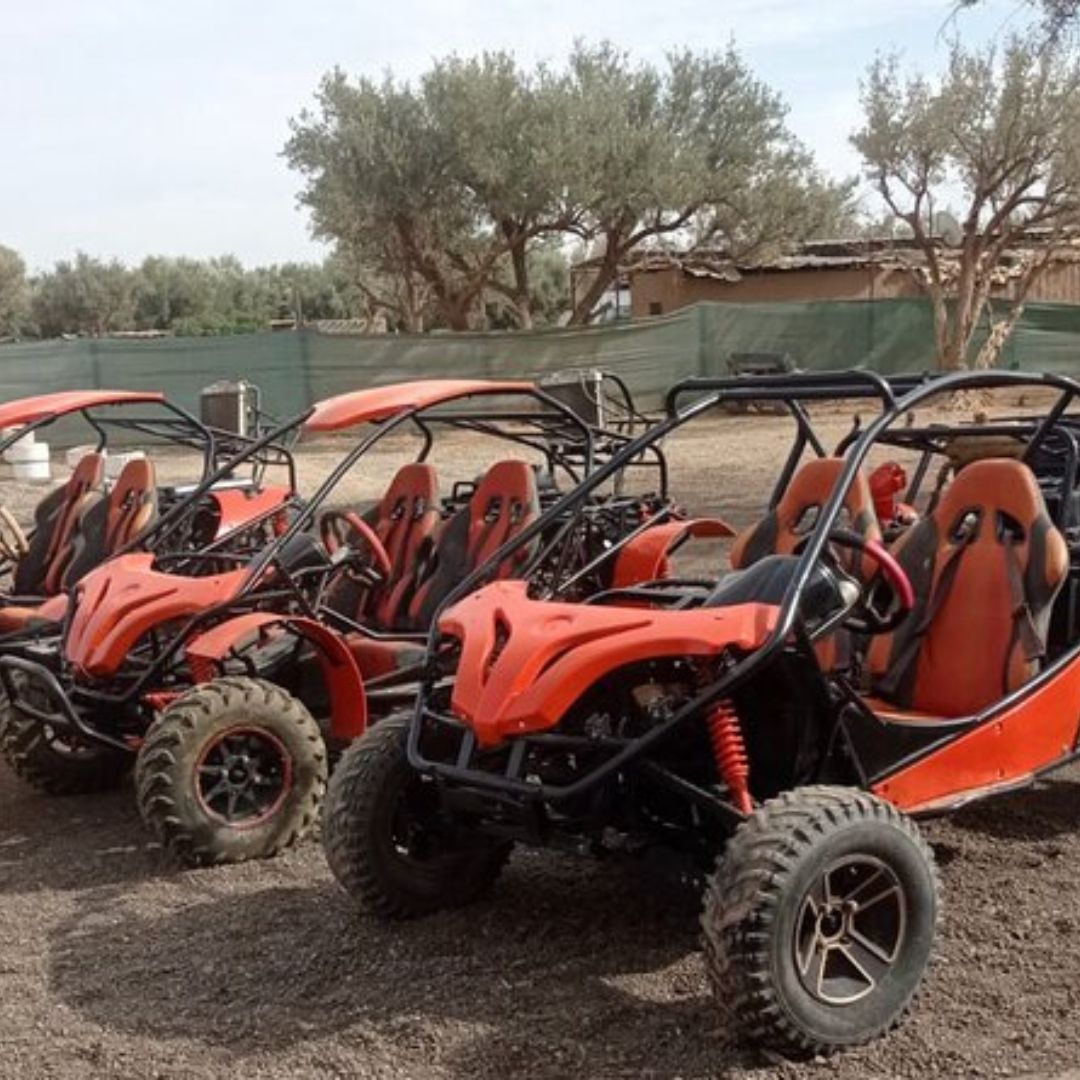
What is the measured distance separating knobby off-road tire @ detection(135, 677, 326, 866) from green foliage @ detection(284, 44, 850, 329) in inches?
862

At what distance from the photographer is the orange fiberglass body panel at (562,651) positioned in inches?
149

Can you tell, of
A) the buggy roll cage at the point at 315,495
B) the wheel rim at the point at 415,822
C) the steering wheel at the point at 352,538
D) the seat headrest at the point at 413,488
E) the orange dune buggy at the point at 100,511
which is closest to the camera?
the wheel rim at the point at 415,822

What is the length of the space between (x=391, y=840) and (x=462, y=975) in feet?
1.44

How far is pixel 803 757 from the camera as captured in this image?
4191mm

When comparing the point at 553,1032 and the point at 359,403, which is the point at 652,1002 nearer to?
the point at 553,1032

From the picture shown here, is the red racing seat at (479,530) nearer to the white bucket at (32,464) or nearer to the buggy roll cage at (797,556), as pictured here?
the buggy roll cage at (797,556)

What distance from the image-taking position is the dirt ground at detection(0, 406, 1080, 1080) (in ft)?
12.2

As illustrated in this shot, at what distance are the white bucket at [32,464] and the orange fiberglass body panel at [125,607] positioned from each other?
12.2 m

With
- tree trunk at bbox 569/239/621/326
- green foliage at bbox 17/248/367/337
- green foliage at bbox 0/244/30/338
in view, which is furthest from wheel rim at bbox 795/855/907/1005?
green foliage at bbox 0/244/30/338

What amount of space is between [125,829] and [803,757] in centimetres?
270

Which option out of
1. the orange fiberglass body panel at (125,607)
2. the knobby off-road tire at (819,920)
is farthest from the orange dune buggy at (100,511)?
the knobby off-road tire at (819,920)

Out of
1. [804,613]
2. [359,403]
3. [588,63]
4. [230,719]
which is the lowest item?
[230,719]

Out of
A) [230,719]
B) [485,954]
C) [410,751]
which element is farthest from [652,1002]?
[230,719]

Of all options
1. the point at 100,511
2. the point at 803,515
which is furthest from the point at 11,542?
the point at 803,515
